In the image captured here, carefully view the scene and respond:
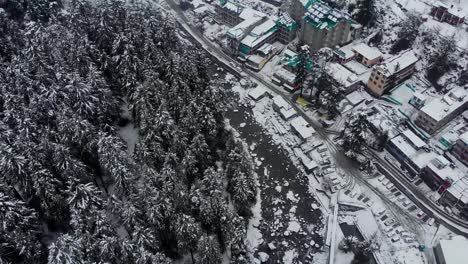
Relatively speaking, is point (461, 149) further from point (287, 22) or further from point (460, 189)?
point (287, 22)

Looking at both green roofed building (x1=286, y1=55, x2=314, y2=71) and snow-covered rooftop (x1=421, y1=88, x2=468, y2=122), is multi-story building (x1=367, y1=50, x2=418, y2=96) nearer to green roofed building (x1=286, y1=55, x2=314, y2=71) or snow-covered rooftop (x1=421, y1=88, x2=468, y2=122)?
snow-covered rooftop (x1=421, y1=88, x2=468, y2=122)

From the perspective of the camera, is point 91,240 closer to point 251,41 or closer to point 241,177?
point 241,177

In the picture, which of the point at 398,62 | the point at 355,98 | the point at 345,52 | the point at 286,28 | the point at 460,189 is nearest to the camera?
the point at 460,189

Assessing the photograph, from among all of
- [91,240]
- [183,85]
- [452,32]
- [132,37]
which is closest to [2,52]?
[132,37]

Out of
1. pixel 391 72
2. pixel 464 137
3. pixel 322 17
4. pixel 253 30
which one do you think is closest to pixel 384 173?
pixel 464 137

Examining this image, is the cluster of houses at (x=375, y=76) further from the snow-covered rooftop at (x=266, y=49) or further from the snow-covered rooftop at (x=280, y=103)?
the snow-covered rooftop at (x=280, y=103)

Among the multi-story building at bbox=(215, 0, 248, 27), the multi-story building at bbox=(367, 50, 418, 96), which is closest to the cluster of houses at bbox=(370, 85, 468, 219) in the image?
the multi-story building at bbox=(367, 50, 418, 96)
